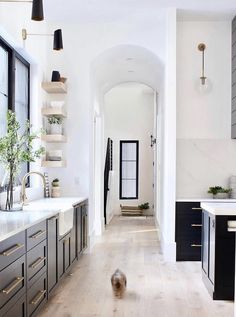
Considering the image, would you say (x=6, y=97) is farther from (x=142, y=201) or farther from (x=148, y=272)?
(x=142, y=201)

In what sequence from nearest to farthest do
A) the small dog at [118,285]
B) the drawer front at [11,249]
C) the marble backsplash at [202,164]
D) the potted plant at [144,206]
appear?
the drawer front at [11,249] → the small dog at [118,285] → the marble backsplash at [202,164] → the potted plant at [144,206]

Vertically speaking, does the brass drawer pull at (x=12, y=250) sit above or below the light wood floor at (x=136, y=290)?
above

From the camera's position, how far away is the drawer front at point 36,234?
124 inches

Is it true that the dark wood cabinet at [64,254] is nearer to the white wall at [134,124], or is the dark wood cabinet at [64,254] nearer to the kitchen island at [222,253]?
the kitchen island at [222,253]

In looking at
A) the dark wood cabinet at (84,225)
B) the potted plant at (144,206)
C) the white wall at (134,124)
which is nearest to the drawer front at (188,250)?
the dark wood cabinet at (84,225)

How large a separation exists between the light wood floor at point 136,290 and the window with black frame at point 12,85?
1.44 m

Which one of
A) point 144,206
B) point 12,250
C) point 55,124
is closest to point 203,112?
point 55,124

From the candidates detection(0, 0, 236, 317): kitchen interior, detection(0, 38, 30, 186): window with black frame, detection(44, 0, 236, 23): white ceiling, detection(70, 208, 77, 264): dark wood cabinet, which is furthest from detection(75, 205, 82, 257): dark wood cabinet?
detection(44, 0, 236, 23): white ceiling

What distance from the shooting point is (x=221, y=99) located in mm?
6062

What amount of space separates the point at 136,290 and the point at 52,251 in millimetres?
1049

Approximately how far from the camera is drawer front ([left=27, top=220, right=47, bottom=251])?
10.4ft

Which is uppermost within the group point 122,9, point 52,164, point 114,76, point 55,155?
point 122,9

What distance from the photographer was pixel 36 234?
3.36 metres

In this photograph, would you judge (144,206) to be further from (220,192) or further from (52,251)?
(52,251)
